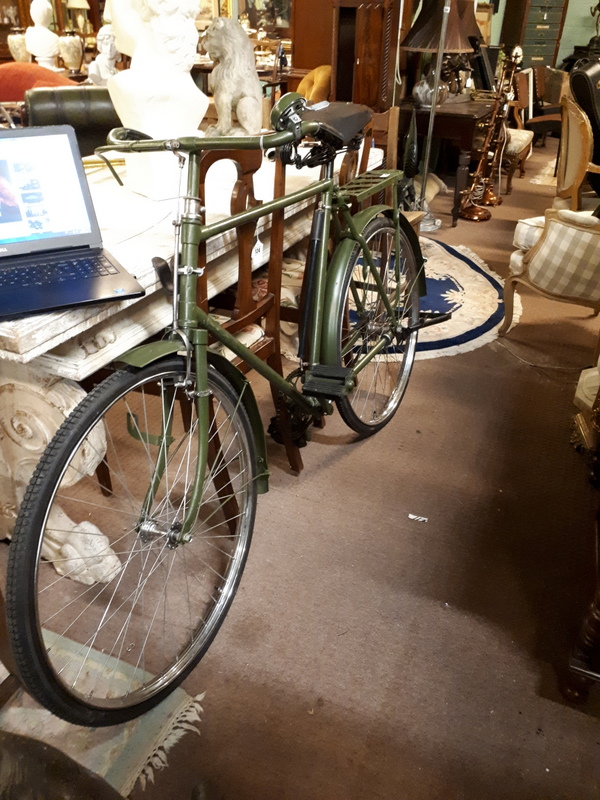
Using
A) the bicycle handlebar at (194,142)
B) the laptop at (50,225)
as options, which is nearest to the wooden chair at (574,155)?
the bicycle handlebar at (194,142)

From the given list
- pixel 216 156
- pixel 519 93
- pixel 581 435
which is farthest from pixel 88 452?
pixel 519 93

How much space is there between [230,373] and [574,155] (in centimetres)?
286

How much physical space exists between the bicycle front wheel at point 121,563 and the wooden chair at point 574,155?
8.98ft

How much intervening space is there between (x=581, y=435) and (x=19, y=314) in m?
1.84

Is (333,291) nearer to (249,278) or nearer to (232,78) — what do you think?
(249,278)

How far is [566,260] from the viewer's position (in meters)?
2.40

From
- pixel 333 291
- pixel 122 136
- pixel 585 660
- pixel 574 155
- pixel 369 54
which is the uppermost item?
pixel 369 54

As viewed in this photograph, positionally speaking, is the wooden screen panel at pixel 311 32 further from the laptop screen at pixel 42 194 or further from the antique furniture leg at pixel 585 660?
the antique furniture leg at pixel 585 660

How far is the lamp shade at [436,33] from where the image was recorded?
12.4 ft

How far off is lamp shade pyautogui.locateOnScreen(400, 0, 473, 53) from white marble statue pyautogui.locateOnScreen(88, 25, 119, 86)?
2004 mm

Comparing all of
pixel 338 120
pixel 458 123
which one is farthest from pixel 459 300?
pixel 338 120

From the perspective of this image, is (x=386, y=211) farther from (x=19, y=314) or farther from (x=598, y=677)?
(x=598, y=677)

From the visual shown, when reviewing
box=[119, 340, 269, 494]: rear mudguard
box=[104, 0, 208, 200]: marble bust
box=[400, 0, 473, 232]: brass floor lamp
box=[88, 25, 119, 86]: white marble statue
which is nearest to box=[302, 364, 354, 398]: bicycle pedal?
box=[119, 340, 269, 494]: rear mudguard

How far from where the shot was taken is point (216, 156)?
1.27m
